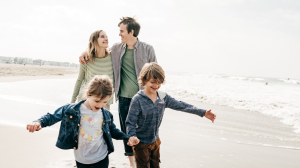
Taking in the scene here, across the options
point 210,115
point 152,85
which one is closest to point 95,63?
point 152,85

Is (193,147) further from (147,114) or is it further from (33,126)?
(33,126)

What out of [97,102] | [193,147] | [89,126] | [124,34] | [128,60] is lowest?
[193,147]

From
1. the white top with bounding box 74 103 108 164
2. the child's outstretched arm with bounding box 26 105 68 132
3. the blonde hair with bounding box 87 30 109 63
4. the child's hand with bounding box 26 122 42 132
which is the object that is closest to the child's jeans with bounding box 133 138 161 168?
the white top with bounding box 74 103 108 164

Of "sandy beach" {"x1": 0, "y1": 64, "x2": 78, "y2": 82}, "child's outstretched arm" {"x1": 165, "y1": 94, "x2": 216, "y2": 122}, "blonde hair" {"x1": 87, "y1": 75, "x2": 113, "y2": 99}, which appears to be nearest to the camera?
"blonde hair" {"x1": 87, "y1": 75, "x2": 113, "y2": 99}

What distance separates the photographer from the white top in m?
1.91

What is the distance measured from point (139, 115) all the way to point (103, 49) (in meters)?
1.23

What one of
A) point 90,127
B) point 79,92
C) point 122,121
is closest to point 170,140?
point 122,121

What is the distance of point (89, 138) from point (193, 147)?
2555 mm

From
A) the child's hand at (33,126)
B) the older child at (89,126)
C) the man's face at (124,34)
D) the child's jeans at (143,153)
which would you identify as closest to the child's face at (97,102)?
the older child at (89,126)

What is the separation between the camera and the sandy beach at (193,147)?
3.21m

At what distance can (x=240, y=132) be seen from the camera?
5.16 m

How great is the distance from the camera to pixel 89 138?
6.29 feet

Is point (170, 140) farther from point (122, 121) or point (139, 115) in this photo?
point (139, 115)

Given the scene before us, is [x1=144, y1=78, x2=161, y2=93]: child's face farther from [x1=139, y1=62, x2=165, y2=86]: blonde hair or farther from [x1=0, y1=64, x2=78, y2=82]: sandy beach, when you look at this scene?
[x1=0, y1=64, x2=78, y2=82]: sandy beach
